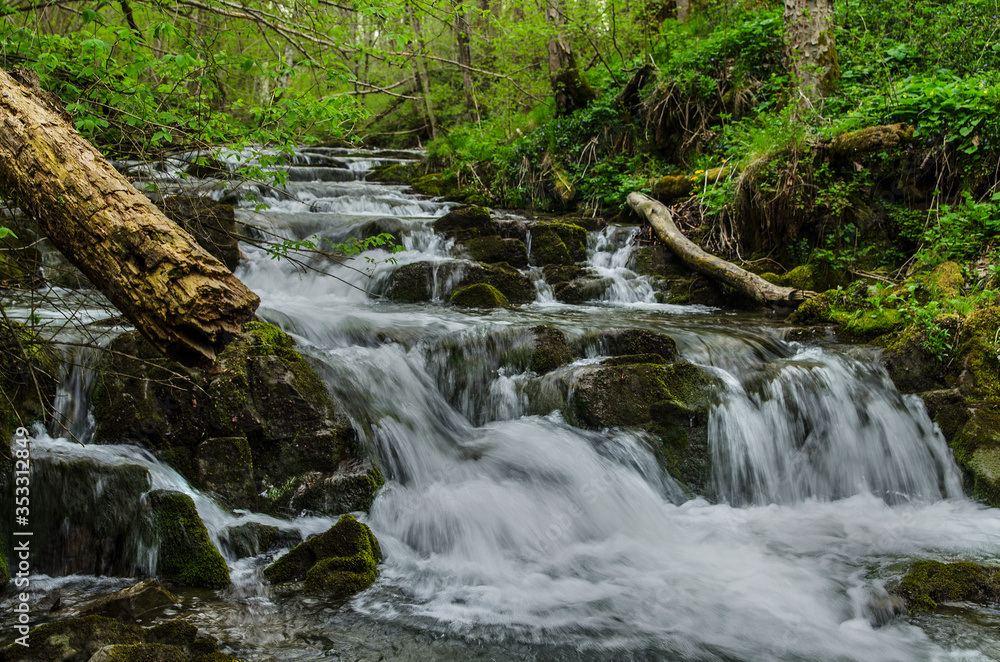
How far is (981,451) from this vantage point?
4.97m

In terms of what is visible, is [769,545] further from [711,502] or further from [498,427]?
[498,427]

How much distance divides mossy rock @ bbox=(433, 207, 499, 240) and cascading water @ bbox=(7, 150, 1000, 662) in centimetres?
283

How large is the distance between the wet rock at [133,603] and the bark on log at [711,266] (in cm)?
680

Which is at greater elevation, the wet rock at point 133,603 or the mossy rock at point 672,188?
the mossy rock at point 672,188

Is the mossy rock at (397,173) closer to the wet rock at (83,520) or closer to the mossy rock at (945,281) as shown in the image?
the mossy rock at (945,281)

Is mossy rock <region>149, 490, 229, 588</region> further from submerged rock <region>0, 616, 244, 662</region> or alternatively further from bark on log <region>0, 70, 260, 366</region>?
bark on log <region>0, 70, 260, 366</region>

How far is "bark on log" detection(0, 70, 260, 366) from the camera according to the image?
75.3 inches

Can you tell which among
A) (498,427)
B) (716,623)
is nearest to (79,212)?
(716,623)

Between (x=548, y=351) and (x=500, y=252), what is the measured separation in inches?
152

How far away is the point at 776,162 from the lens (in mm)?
8039

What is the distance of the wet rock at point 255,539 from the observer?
3.87 m

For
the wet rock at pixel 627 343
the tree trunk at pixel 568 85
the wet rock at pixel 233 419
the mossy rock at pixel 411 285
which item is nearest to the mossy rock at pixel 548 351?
the wet rock at pixel 627 343

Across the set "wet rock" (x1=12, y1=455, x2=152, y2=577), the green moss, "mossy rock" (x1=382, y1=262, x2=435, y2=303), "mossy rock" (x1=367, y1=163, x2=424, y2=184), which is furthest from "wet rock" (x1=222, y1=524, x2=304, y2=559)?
"mossy rock" (x1=367, y1=163, x2=424, y2=184)

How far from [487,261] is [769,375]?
488 cm
